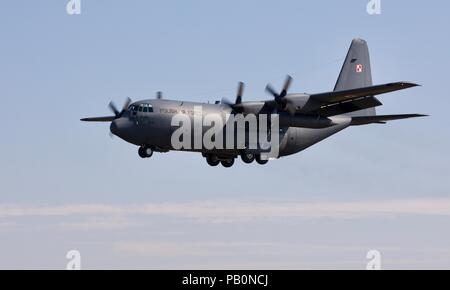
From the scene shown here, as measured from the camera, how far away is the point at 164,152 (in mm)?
41938

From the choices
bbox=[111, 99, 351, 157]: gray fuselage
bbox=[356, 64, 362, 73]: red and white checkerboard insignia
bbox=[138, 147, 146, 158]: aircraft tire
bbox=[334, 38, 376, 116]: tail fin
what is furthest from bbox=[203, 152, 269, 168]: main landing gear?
bbox=[356, 64, 362, 73]: red and white checkerboard insignia

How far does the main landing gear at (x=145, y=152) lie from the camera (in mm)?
41031

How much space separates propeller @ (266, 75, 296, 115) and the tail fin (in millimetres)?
7392

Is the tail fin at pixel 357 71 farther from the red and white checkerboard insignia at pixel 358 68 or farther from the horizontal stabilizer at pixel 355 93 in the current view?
the horizontal stabilizer at pixel 355 93

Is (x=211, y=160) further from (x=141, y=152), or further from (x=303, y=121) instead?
(x=303, y=121)

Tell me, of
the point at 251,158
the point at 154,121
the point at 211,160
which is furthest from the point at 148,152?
the point at 251,158

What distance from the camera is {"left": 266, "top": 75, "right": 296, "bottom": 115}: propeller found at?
42.5 metres

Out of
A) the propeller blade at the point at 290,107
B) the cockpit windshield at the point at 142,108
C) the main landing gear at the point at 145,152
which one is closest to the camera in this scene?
the cockpit windshield at the point at 142,108

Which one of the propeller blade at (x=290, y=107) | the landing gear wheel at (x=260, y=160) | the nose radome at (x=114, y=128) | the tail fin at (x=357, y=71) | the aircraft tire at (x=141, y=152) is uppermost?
the tail fin at (x=357, y=71)

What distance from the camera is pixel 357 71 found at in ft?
165

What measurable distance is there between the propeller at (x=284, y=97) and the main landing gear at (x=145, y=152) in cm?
735

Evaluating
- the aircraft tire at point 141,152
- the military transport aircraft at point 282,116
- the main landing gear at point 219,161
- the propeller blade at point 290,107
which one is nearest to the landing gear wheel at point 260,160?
the military transport aircraft at point 282,116
